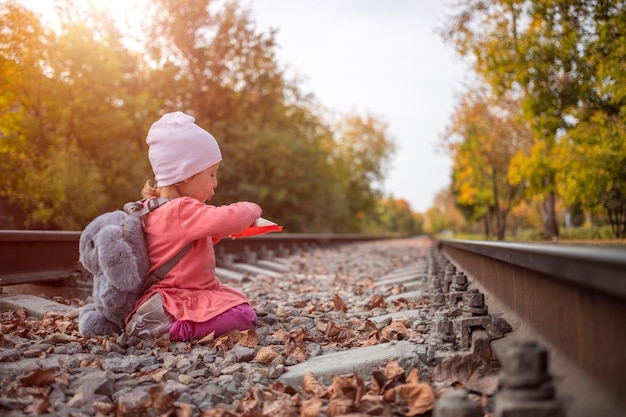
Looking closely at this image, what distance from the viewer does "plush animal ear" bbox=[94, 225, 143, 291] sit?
3105 millimetres

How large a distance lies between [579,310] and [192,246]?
7.55ft

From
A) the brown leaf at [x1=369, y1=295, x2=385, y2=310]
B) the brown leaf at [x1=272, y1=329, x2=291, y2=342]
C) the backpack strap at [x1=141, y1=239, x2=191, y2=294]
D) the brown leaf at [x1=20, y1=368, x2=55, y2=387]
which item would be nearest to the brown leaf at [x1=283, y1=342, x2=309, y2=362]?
the brown leaf at [x1=272, y1=329, x2=291, y2=342]

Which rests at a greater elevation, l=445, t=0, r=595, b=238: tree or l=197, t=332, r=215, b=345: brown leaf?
l=445, t=0, r=595, b=238: tree

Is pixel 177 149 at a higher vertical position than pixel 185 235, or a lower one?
higher

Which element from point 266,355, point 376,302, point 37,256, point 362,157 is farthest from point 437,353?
point 362,157

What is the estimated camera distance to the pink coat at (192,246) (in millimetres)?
3215

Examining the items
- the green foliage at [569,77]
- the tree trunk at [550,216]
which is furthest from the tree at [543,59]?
the tree trunk at [550,216]

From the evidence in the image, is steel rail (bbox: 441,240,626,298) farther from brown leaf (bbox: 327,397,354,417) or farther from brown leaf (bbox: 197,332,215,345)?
brown leaf (bbox: 197,332,215,345)

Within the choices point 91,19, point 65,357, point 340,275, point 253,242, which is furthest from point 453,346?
point 91,19

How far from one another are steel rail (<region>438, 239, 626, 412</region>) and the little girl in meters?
1.58

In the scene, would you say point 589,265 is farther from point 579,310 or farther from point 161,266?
point 161,266

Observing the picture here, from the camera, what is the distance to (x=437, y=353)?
2.42 metres

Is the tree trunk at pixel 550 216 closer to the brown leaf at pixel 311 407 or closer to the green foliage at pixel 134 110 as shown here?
the green foliage at pixel 134 110

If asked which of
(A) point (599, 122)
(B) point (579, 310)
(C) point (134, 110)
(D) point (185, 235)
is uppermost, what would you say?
(C) point (134, 110)
